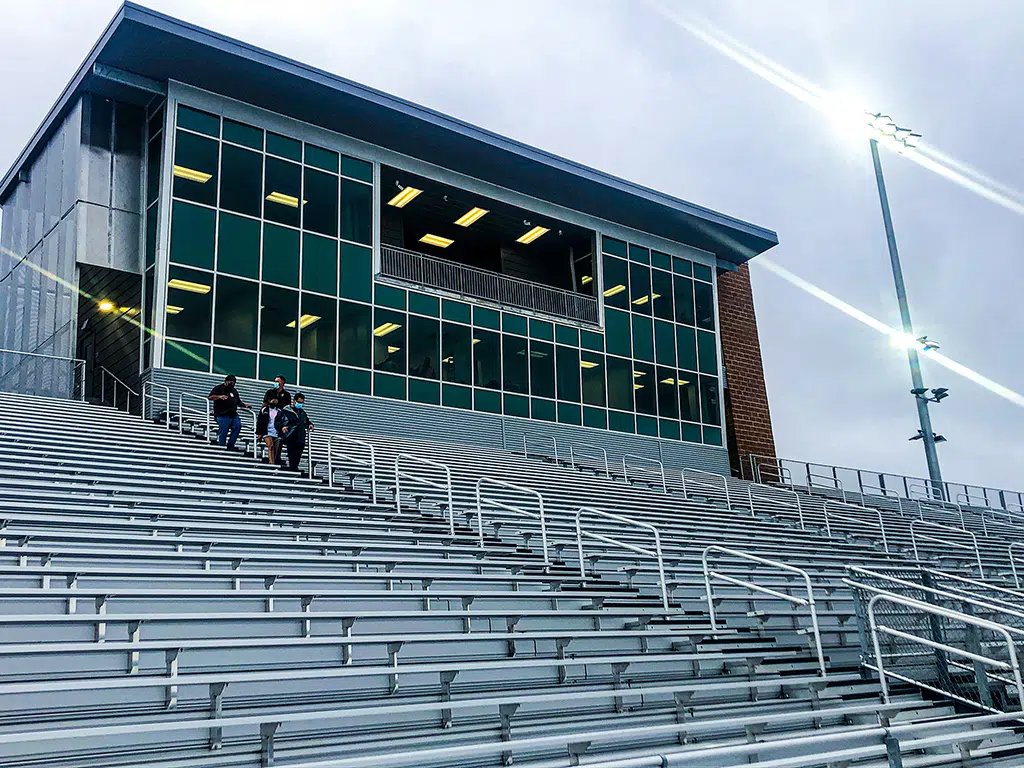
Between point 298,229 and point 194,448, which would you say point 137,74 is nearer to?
point 298,229

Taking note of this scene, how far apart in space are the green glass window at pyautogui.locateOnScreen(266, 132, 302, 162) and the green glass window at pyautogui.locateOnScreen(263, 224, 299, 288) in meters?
1.57

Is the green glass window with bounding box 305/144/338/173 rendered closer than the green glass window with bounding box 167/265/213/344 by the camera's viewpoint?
No

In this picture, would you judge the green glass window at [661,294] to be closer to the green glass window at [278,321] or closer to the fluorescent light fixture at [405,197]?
the fluorescent light fixture at [405,197]

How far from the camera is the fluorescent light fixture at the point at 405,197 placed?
24031mm

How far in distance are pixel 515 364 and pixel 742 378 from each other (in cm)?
824

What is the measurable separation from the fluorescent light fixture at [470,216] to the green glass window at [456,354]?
3.64 m

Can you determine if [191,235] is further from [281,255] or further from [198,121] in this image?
[198,121]

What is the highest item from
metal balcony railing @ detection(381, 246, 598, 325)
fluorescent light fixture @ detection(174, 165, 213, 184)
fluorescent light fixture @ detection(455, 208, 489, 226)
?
fluorescent light fixture @ detection(455, 208, 489, 226)

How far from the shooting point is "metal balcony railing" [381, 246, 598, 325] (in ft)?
74.9

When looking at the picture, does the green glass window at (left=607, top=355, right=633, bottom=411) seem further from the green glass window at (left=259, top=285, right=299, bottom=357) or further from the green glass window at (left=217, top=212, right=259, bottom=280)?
the green glass window at (left=217, top=212, right=259, bottom=280)

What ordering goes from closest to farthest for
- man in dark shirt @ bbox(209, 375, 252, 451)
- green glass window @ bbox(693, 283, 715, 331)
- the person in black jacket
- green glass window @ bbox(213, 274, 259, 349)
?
the person in black jacket
man in dark shirt @ bbox(209, 375, 252, 451)
green glass window @ bbox(213, 274, 259, 349)
green glass window @ bbox(693, 283, 715, 331)

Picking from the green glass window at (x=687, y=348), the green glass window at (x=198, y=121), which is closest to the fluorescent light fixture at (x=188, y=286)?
the green glass window at (x=198, y=121)

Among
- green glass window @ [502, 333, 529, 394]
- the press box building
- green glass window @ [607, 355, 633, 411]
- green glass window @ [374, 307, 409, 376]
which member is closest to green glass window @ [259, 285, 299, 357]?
the press box building

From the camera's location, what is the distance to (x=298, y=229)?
21125mm
